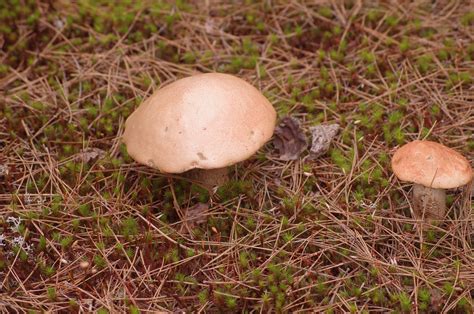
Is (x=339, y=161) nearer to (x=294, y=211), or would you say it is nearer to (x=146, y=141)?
(x=294, y=211)

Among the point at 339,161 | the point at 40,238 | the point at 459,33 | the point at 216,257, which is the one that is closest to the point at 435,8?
the point at 459,33

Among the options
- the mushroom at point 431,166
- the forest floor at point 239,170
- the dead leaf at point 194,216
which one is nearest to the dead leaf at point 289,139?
the forest floor at point 239,170

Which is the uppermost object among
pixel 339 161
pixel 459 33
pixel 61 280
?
pixel 459 33

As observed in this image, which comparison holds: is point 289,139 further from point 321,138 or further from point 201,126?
point 201,126

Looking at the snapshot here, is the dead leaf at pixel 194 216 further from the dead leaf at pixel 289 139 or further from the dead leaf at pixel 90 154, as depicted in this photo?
the dead leaf at pixel 90 154

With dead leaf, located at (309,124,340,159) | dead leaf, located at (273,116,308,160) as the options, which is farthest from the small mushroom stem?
dead leaf, located at (273,116,308,160)

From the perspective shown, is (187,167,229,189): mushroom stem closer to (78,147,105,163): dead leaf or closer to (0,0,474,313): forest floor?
(0,0,474,313): forest floor

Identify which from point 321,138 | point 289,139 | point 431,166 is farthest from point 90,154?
point 431,166
